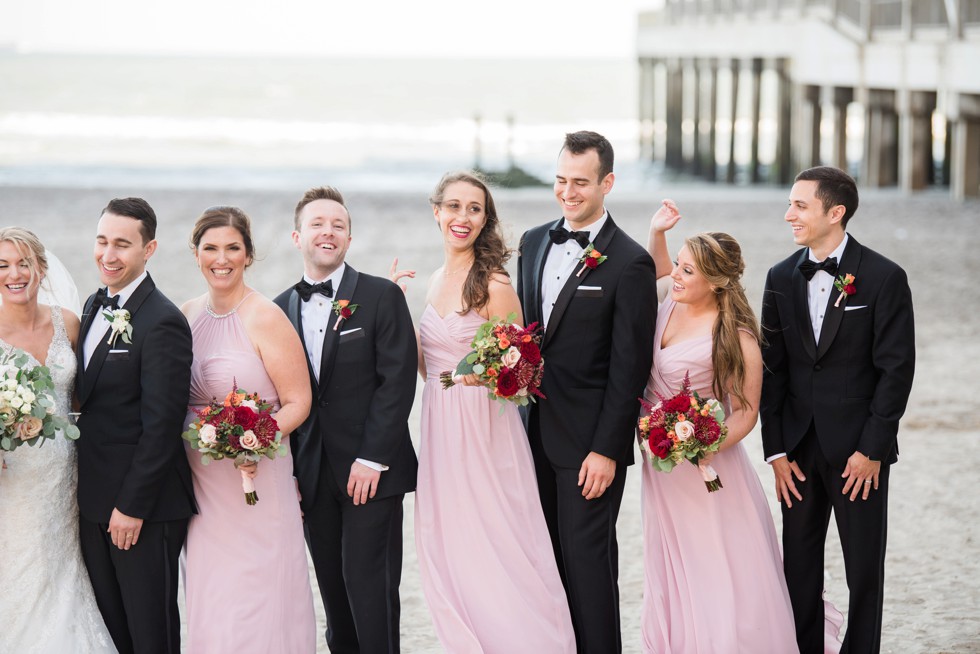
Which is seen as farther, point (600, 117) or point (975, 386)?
point (600, 117)

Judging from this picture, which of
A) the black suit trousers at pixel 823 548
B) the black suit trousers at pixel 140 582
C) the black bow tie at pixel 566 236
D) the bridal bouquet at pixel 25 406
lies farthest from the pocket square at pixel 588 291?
the bridal bouquet at pixel 25 406

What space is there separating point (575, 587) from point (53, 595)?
6.80 ft

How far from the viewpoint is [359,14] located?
309 ft

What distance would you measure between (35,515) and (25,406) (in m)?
0.59

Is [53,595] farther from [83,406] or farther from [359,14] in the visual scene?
[359,14]

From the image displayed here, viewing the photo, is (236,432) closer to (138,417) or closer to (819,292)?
(138,417)

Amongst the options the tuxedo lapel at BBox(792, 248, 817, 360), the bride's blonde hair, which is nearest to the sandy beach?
the bride's blonde hair

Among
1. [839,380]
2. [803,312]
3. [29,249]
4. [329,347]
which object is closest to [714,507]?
[839,380]

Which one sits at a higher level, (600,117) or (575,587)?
(600,117)

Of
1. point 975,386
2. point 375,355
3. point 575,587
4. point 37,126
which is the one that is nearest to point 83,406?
point 375,355

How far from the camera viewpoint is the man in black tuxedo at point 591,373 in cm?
465

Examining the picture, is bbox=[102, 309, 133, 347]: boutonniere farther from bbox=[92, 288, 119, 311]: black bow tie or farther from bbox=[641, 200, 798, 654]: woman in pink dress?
bbox=[641, 200, 798, 654]: woman in pink dress

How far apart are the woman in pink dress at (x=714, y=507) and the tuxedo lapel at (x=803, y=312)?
18 centimetres

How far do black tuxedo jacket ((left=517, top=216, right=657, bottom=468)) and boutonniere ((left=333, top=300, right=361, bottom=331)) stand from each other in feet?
2.70
